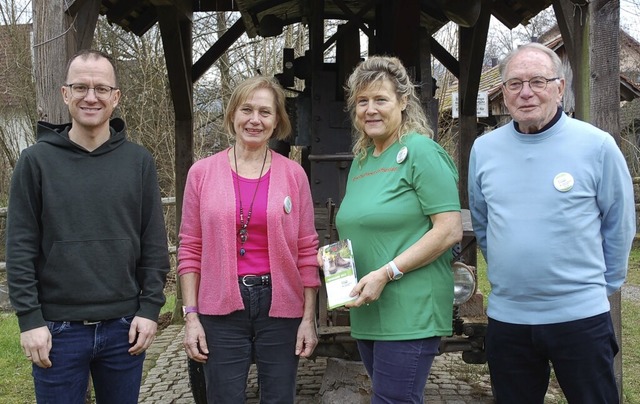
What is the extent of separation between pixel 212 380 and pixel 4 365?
4.01 meters

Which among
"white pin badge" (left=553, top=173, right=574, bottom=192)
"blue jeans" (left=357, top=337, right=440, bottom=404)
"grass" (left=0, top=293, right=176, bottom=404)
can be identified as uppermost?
"white pin badge" (left=553, top=173, right=574, bottom=192)

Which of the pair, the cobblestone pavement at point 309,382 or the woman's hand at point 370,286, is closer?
the woman's hand at point 370,286

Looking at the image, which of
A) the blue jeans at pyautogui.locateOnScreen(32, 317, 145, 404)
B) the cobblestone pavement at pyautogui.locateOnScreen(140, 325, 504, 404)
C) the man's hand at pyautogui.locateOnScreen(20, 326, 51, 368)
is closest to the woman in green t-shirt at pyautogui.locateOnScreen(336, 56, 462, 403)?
the blue jeans at pyautogui.locateOnScreen(32, 317, 145, 404)

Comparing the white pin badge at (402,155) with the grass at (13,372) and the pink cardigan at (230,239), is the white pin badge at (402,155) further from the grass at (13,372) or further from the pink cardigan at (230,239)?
the grass at (13,372)

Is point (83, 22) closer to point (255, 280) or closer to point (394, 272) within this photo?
point (255, 280)

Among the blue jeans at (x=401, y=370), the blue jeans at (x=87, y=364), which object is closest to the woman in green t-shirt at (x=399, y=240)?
the blue jeans at (x=401, y=370)

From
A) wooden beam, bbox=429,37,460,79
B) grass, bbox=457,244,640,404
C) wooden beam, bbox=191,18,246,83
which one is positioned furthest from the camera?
wooden beam, bbox=429,37,460,79

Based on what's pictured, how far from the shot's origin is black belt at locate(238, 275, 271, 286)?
271 centimetres

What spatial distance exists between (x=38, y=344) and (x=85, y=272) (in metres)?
0.29

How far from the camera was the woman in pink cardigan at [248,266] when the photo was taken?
2699mm

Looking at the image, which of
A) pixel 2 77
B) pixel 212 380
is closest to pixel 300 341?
pixel 212 380

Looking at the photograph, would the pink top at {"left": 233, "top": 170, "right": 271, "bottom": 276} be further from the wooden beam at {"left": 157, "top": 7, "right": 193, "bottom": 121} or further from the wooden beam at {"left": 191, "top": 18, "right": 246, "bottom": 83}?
the wooden beam at {"left": 191, "top": 18, "right": 246, "bottom": 83}

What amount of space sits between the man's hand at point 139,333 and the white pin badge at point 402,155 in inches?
44.7

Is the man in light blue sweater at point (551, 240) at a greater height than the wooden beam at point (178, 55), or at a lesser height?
lesser
